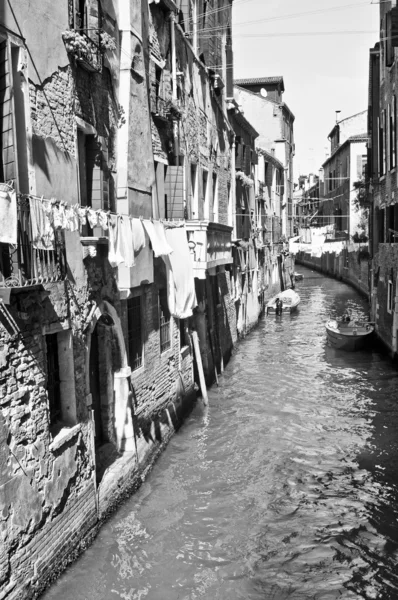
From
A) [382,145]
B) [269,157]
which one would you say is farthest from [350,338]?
[269,157]

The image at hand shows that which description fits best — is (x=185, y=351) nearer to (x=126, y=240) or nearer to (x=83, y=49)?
(x=126, y=240)

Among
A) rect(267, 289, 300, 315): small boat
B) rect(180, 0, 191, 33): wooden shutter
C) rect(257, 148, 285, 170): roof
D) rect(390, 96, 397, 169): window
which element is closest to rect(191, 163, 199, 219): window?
rect(180, 0, 191, 33): wooden shutter

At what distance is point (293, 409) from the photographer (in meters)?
14.4

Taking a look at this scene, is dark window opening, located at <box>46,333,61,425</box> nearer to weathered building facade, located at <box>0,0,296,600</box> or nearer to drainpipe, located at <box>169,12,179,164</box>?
weathered building facade, located at <box>0,0,296,600</box>

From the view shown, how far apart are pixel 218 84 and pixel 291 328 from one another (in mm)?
11696

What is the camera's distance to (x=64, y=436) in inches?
286

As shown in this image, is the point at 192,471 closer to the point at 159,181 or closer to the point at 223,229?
the point at 159,181

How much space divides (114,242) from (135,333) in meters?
2.70

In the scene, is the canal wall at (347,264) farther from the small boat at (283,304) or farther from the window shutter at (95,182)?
the window shutter at (95,182)

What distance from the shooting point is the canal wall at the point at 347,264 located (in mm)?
35562

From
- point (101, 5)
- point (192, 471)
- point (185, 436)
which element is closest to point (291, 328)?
point (185, 436)

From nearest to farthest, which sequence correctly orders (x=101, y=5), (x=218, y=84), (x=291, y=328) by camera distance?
1. (x=101, y=5)
2. (x=218, y=84)
3. (x=291, y=328)

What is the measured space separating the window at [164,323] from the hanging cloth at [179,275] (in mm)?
822

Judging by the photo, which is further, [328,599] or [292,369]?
[292,369]
